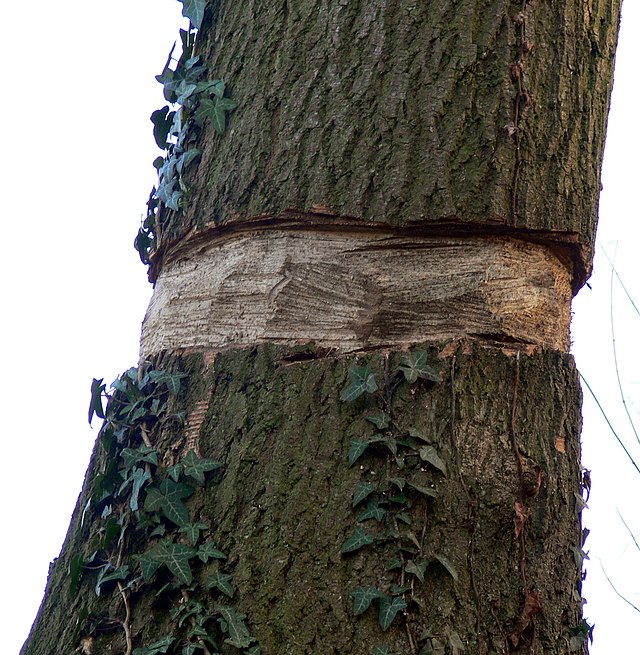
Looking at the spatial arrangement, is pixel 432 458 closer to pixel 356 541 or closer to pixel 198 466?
pixel 356 541

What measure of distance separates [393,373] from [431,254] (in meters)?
0.26

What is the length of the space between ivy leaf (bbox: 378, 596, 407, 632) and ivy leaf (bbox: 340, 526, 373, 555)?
0.09 metres

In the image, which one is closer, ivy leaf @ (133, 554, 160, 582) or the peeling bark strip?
ivy leaf @ (133, 554, 160, 582)

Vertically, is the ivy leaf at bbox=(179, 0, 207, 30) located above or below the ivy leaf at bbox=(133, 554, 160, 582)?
above

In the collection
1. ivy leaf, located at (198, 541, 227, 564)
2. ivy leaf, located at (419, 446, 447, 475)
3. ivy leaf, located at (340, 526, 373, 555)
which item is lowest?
ivy leaf, located at (198, 541, 227, 564)

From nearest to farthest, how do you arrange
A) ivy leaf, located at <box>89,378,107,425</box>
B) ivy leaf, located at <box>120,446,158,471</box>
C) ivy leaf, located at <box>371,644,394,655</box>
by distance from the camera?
ivy leaf, located at <box>371,644,394,655</box>
ivy leaf, located at <box>120,446,158,471</box>
ivy leaf, located at <box>89,378,107,425</box>

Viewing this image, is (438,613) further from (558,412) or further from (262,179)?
(262,179)

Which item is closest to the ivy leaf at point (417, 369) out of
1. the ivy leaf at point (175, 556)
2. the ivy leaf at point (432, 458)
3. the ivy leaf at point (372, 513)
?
the ivy leaf at point (432, 458)

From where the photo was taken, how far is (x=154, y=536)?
155cm

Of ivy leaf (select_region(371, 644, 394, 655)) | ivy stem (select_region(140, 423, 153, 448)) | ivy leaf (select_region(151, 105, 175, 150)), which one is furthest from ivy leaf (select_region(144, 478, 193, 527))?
ivy leaf (select_region(151, 105, 175, 150))

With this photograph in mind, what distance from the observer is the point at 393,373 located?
61.4 inches

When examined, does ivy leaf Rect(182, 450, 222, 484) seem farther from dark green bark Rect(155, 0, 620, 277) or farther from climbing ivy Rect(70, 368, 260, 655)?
dark green bark Rect(155, 0, 620, 277)

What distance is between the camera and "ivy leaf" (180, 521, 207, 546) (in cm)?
151

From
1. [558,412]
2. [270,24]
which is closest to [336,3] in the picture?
[270,24]
